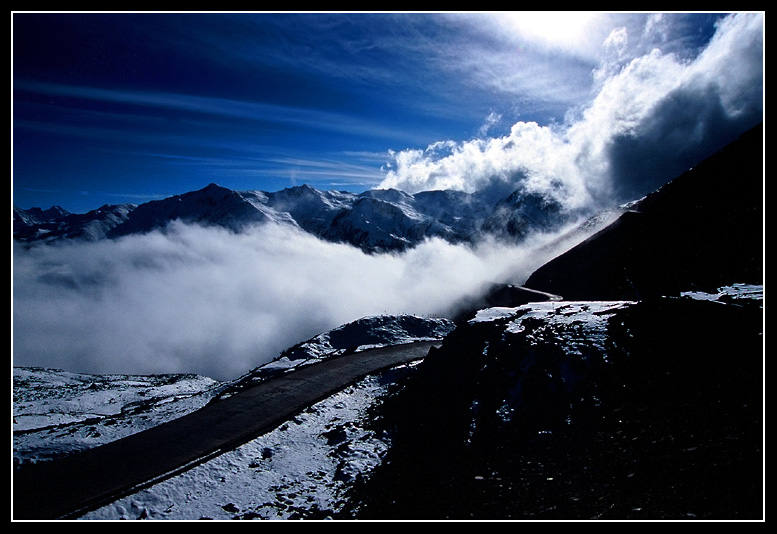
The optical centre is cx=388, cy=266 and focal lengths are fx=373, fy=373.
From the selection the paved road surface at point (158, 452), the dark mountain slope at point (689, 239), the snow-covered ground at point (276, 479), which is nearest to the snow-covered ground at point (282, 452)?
the snow-covered ground at point (276, 479)

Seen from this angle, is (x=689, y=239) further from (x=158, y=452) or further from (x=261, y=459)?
(x=158, y=452)

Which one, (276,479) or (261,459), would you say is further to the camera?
(261,459)

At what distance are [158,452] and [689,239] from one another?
94.6 feet

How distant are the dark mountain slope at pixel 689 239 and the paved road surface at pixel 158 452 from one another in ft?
54.0

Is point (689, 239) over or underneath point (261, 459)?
over

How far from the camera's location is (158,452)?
11180mm

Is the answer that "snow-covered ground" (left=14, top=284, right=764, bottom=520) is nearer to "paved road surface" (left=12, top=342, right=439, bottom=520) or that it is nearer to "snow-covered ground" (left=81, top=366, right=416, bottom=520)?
"snow-covered ground" (left=81, top=366, right=416, bottom=520)

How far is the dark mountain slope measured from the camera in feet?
61.4

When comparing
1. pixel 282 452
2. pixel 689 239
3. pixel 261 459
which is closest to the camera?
pixel 261 459

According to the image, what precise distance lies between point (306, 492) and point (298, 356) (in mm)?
15048

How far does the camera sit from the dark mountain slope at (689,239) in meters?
18.7

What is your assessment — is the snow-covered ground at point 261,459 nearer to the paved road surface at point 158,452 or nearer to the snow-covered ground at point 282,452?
the snow-covered ground at point 282,452

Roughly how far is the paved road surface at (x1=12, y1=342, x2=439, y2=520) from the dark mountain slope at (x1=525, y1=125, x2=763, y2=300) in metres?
16.5

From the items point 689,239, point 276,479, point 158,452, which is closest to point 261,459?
point 276,479
